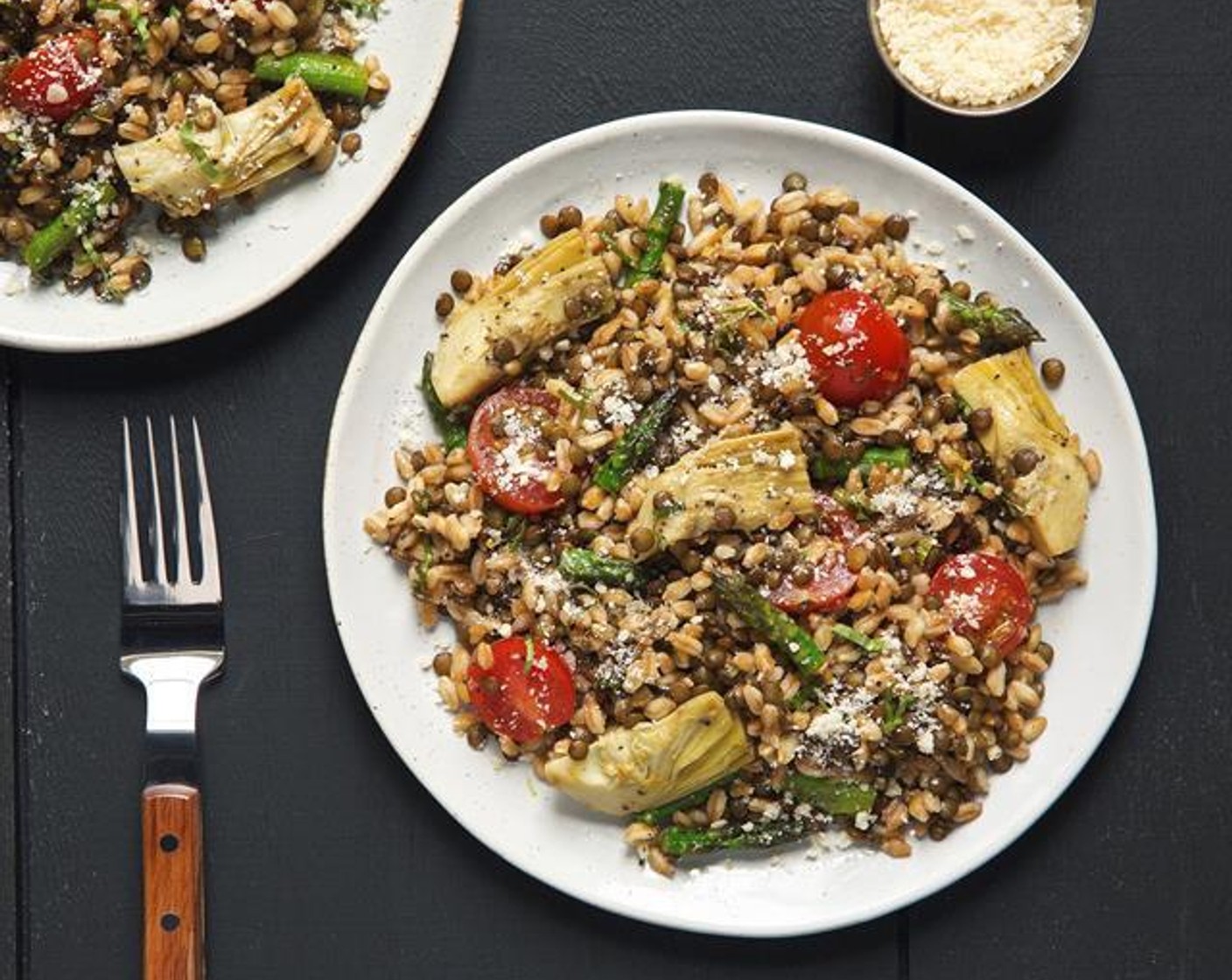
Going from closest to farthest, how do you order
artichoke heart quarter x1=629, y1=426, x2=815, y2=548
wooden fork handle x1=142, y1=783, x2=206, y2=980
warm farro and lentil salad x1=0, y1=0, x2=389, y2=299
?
artichoke heart quarter x1=629, y1=426, x2=815, y2=548
warm farro and lentil salad x1=0, y1=0, x2=389, y2=299
wooden fork handle x1=142, y1=783, x2=206, y2=980

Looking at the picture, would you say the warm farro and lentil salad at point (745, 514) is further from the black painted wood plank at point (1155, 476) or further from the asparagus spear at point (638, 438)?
the black painted wood plank at point (1155, 476)

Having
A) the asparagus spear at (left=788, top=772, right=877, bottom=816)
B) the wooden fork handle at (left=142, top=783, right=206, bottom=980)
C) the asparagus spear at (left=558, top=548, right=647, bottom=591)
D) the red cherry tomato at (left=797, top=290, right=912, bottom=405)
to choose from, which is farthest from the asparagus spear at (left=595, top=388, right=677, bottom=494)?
the wooden fork handle at (left=142, top=783, right=206, bottom=980)

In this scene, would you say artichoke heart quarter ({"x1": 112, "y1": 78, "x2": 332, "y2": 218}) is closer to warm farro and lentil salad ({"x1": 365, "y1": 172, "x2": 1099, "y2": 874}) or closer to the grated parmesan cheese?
warm farro and lentil salad ({"x1": 365, "y1": 172, "x2": 1099, "y2": 874})

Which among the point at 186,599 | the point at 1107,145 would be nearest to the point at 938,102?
the point at 1107,145

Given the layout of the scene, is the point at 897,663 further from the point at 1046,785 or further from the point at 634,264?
the point at 634,264

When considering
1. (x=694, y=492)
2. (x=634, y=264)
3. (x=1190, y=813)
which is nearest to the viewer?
(x=694, y=492)

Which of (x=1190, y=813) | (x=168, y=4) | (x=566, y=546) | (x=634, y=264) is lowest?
(x=1190, y=813)

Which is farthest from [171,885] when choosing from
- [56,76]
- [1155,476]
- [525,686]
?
[1155,476]
